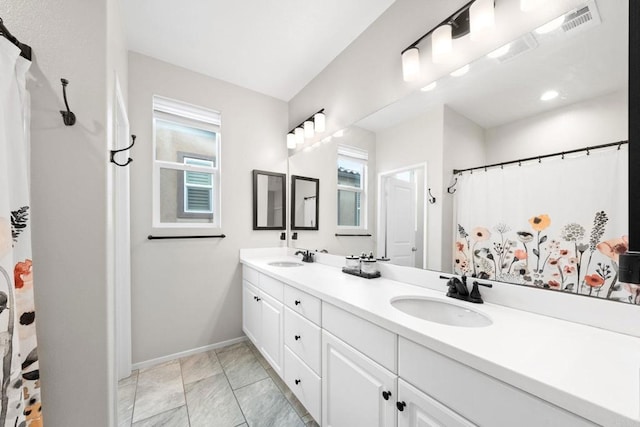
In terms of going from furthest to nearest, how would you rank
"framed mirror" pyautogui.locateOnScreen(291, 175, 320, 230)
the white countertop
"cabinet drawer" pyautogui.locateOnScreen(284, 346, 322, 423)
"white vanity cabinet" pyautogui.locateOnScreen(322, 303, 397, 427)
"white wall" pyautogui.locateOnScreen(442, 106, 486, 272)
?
1. "framed mirror" pyautogui.locateOnScreen(291, 175, 320, 230)
2. "cabinet drawer" pyautogui.locateOnScreen(284, 346, 322, 423)
3. "white wall" pyautogui.locateOnScreen(442, 106, 486, 272)
4. "white vanity cabinet" pyautogui.locateOnScreen(322, 303, 397, 427)
5. the white countertop

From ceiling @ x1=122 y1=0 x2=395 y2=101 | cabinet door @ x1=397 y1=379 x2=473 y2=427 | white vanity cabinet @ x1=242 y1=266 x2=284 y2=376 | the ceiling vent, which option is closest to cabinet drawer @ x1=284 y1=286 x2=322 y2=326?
white vanity cabinet @ x1=242 y1=266 x2=284 y2=376

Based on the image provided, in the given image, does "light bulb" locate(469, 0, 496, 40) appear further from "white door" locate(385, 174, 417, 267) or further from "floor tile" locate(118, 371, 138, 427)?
"floor tile" locate(118, 371, 138, 427)

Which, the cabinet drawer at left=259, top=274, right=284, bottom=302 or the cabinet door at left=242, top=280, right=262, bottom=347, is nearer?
the cabinet drawer at left=259, top=274, right=284, bottom=302

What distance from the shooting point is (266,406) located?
63.6 inches

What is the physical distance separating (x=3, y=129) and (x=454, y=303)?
176cm

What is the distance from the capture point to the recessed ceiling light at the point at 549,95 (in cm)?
95

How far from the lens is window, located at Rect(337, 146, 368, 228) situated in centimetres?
188

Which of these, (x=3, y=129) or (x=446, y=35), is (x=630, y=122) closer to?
(x=446, y=35)

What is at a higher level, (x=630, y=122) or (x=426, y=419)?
(x=630, y=122)

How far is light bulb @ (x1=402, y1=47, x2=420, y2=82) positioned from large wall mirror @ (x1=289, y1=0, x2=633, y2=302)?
11 cm

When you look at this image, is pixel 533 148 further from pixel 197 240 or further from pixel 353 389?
pixel 197 240

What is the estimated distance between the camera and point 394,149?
161 centimetres

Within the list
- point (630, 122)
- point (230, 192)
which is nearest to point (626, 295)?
point (630, 122)

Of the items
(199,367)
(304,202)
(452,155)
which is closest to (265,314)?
(199,367)
